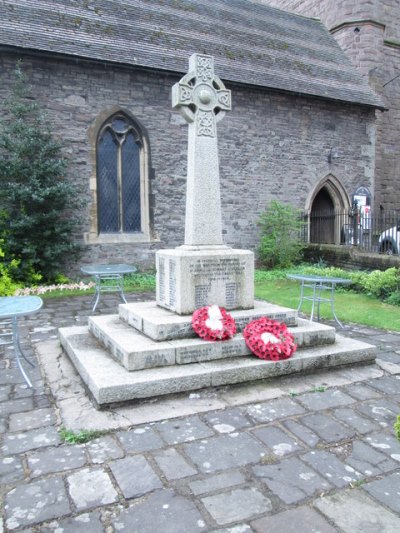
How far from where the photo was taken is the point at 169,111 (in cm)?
1184

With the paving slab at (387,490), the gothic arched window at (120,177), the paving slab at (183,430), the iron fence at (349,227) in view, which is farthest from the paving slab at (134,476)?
the iron fence at (349,227)

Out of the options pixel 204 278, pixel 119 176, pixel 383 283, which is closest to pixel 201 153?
pixel 204 278

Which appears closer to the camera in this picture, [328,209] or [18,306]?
[18,306]

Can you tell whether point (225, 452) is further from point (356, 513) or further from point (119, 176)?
point (119, 176)

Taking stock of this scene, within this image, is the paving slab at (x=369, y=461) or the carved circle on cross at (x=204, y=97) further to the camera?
the carved circle on cross at (x=204, y=97)

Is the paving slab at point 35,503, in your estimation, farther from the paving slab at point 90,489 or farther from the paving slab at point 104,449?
→ the paving slab at point 104,449

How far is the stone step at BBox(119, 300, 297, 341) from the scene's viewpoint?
420 centimetres

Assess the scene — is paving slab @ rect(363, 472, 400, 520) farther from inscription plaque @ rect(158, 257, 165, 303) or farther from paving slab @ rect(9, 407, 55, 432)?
inscription plaque @ rect(158, 257, 165, 303)

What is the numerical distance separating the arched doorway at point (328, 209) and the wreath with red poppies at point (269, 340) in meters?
10.6

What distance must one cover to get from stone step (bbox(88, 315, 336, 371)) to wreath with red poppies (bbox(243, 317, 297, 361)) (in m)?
0.13

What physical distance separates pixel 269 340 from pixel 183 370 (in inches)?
36.0

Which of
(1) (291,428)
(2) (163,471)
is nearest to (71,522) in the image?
(2) (163,471)

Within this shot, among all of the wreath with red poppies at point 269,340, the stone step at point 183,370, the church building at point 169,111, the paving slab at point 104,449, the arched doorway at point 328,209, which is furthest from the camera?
the arched doorway at point 328,209

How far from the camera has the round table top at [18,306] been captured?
367 cm
